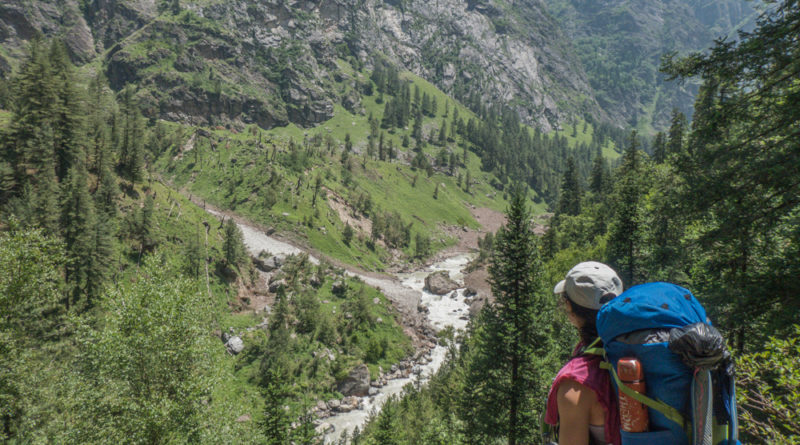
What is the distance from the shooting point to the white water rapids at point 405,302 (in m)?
38.8

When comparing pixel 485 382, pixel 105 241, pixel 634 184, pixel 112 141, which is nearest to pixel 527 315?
pixel 485 382

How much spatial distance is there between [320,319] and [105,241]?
23.4m

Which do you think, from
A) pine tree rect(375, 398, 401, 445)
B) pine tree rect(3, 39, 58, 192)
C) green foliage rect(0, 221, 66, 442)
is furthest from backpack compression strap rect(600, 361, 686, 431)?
pine tree rect(3, 39, 58, 192)

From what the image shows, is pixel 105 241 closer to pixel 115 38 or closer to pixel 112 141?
pixel 112 141

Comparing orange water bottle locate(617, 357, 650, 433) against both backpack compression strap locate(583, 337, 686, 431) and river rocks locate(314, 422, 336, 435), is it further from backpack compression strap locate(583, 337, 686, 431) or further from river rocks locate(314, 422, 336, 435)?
river rocks locate(314, 422, 336, 435)

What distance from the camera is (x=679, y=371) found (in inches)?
98.6

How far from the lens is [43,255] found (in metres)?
19.8

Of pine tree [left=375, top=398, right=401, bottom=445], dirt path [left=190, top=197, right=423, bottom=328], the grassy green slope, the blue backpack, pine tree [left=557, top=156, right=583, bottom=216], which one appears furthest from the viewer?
the grassy green slope

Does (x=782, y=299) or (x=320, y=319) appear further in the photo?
(x=320, y=319)

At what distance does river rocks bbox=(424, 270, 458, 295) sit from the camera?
2667 inches

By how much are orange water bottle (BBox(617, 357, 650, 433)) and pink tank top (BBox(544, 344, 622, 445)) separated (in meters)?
0.19

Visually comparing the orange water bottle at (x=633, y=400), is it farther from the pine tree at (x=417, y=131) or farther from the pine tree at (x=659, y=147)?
the pine tree at (x=417, y=131)


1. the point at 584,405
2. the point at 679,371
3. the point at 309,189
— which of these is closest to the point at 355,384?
the point at 584,405

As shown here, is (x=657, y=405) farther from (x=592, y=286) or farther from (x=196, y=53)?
(x=196, y=53)
